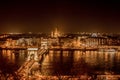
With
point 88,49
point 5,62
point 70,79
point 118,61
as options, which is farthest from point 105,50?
point 70,79

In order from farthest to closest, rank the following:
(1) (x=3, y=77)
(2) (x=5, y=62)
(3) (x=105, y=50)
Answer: (3) (x=105, y=50), (2) (x=5, y=62), (1) (x=3, y=77)

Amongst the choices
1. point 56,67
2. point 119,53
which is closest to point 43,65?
point 56,67

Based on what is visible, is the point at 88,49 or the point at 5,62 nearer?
the point at 5,62

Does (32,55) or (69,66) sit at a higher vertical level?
(32,55)

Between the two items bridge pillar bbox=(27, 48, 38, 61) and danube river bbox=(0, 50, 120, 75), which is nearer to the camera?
danube river bbox=(0, 50, 120, 75)

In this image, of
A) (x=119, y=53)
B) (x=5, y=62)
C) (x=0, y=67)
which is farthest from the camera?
(x=119, y=53)

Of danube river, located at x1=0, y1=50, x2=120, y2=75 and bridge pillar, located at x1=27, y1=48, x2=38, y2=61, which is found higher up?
bridge pillar, located at x1=27, y1=48, x2=38, y2=61

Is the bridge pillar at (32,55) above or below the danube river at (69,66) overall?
above

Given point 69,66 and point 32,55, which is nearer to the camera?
point 69,66

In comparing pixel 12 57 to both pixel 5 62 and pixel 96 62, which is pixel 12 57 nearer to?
pixel 5 62
